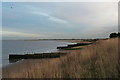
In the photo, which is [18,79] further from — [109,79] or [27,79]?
[109,79]

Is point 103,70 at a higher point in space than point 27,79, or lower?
higher

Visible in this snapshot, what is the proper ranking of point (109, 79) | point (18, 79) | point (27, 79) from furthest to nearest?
1. point (18, 79)
2. point (27, 79)
3. point (109, 79)

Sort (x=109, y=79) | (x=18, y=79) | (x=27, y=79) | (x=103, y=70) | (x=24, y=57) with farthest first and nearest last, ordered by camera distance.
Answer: (x=24, y=57) < (x=18, y=79) < (x=27, y=79) < (x=103, y=70) < (x=109, y=79)

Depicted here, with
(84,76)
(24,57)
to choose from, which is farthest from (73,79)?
(24,57)

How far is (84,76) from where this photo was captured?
6.02 metres

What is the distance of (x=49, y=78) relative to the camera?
6.51 m

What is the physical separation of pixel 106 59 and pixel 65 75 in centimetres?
229

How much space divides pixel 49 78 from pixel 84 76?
4.92 feet

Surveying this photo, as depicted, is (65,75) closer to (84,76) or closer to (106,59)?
(84,76)

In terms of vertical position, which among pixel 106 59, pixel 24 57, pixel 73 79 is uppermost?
pixel 106 59

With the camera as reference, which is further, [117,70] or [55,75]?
[55,75]

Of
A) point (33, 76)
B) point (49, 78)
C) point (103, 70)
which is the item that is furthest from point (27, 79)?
point (103, 70)

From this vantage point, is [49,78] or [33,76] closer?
[49,78]

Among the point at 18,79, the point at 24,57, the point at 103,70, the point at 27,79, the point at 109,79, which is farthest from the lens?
the point at 24,57
